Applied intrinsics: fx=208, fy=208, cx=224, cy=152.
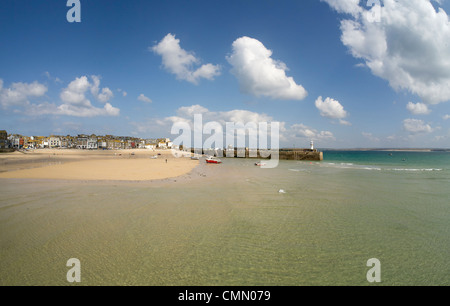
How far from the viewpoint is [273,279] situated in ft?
15.6

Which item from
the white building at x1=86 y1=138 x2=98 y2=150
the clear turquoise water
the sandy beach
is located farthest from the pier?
the white building at x1=86 y1=138 x2=98 y2=150

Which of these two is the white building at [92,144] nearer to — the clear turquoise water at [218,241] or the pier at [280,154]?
the pier at [280,154]

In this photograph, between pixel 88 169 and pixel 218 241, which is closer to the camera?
pixel 218 241

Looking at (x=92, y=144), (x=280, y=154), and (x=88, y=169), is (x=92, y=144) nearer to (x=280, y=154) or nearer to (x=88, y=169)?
(x=280, y=154)

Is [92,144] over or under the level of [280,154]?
over

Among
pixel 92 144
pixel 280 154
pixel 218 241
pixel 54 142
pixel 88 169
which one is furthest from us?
pixel 92 144

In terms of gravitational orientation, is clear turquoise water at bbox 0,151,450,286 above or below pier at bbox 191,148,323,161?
below

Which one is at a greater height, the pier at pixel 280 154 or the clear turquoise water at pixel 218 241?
the pier at pixel 280 154

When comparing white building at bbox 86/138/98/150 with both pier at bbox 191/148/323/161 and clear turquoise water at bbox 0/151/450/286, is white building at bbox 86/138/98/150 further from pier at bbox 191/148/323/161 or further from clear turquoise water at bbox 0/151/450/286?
clear turquoise water at bbox 0/151/450/286

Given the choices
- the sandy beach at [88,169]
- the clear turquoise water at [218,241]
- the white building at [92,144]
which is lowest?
the clear turquoise water at [218,241]

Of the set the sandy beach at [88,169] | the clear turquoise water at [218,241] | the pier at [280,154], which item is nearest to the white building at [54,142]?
the pier at [280,154]

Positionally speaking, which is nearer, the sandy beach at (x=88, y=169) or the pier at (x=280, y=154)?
the sandy beach at (x=88, y=169)


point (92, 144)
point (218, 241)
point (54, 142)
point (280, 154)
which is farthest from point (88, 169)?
point (54, 142)
